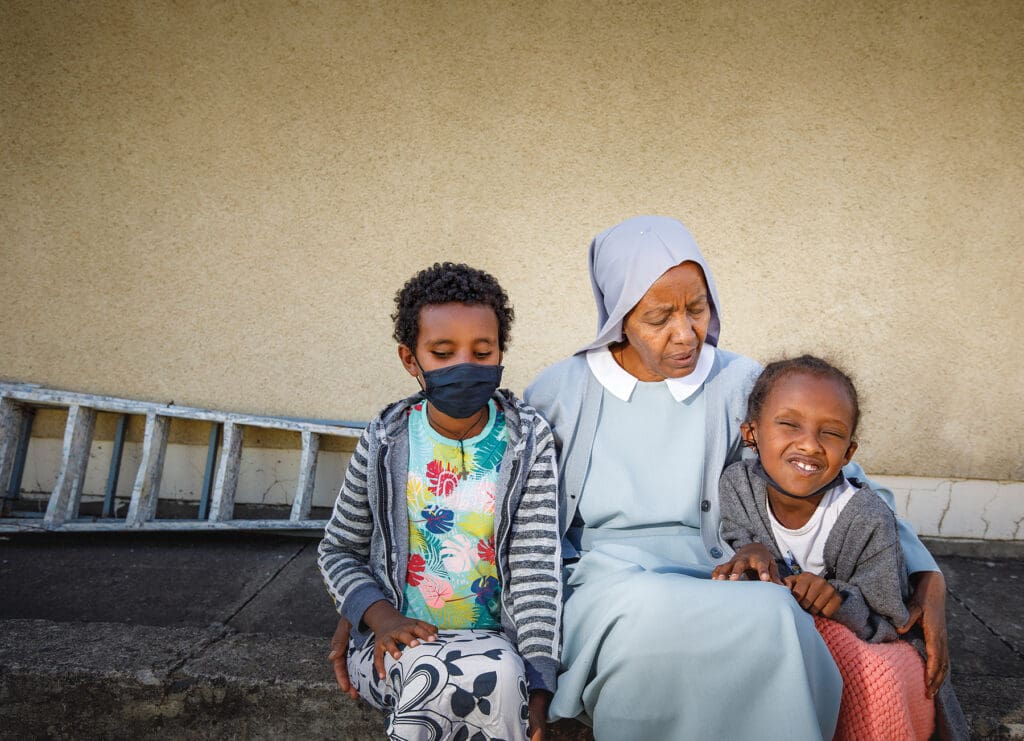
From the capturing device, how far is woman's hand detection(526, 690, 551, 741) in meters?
1.45

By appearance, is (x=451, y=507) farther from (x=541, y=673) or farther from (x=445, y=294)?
(x=445, y=294)

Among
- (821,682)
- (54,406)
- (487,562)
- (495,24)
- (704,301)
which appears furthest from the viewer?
(54,406)

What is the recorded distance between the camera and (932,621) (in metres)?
1.58

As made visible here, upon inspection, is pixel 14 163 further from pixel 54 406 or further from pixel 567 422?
pixel 567 422

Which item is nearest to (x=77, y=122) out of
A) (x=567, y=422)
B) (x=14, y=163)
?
(x=14, y=163)

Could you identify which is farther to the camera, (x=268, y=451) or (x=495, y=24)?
(x=268, y=451)

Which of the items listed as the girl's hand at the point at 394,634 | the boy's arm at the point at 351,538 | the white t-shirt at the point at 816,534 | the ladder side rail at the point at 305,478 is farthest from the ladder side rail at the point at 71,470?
the white t-shirt at the point at 816,534

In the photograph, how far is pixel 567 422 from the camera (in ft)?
6.37

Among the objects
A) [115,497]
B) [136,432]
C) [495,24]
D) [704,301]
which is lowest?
[115,497]

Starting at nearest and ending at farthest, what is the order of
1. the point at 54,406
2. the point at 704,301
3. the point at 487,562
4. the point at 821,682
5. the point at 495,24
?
the point at 821,682, the point at 487,562, the point at 704,301, the point at 495,24, the point at 54,406

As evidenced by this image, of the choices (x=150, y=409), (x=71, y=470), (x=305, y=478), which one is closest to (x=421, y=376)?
(x=305, y=478)

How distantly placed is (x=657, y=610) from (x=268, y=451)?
8.60 feet

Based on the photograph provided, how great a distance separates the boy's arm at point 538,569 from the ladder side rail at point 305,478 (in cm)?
177

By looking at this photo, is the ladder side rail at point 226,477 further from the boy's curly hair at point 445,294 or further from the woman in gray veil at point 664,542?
the woman in gray veil at point 664,542
